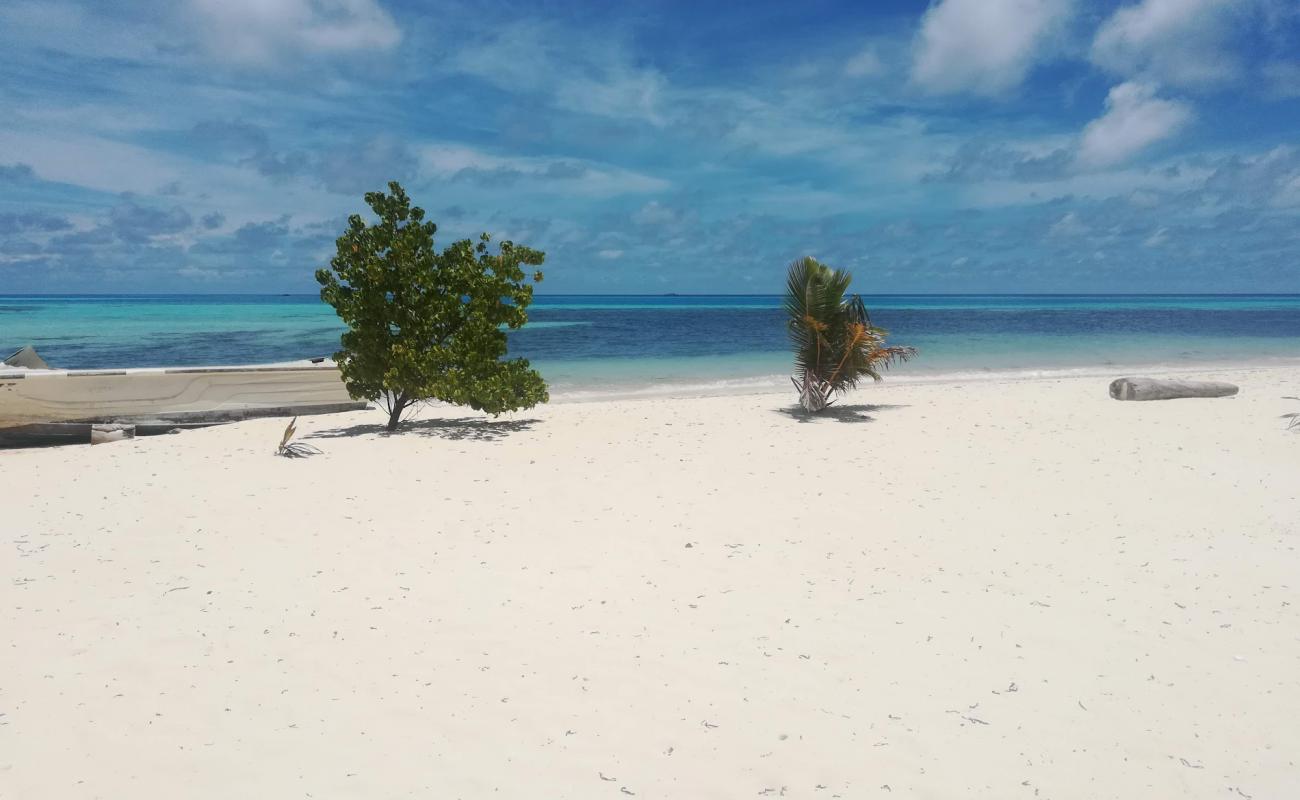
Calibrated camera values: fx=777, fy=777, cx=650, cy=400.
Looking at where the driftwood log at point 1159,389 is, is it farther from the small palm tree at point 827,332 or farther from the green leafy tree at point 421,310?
the green leafy tree at point 421,310

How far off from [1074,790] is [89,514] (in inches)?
308

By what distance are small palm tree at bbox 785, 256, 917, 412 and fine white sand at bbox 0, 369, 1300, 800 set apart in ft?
11.6

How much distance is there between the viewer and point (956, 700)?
154 inches

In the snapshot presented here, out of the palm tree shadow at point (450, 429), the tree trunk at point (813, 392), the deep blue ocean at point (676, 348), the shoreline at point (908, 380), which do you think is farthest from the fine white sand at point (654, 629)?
the deep blue ocean at point (676, 348)

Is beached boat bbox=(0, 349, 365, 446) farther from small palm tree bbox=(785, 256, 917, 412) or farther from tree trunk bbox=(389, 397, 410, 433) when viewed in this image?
small palm tree bbox=(785, 256, 917, 412)

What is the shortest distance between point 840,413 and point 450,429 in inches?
244

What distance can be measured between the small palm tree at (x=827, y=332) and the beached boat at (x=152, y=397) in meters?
7.90

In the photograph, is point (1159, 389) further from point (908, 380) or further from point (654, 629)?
point (654, 629)

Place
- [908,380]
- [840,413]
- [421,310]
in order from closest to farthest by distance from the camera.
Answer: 1. [421,310]
2. [840,413]
3. [908,380]

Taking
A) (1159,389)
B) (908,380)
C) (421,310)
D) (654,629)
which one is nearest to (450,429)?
(421,310)

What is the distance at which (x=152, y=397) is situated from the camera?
1214cm

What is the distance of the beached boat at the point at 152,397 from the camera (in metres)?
11.3

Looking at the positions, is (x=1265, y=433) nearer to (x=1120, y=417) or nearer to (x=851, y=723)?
(x=1120, y=417)

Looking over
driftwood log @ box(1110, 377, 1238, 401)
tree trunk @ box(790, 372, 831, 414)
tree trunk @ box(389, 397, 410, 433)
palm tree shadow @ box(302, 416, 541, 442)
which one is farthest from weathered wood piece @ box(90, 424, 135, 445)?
driftwood log @ box(1110, 377, 1238, 401)
